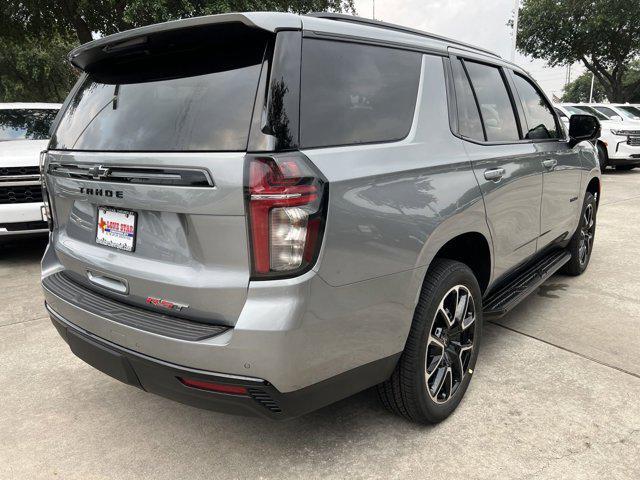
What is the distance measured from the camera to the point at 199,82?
2.01 m

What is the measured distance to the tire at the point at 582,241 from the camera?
4.56m

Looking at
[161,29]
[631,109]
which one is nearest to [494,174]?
[161,29]

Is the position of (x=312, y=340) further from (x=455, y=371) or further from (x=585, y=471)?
(x=585, y=471)

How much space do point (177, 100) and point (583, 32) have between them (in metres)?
23.5

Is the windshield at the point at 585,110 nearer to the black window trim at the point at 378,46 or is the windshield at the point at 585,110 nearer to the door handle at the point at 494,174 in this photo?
the door handle at the point at 494,174

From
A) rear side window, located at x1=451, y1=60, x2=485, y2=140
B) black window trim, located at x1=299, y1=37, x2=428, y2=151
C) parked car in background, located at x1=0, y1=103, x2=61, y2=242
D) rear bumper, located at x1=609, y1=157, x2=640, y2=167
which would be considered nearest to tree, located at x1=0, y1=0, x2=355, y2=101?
parked car in background, located at x1=0, y1=103, x2=61, y2=242

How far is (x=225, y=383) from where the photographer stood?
1838mm

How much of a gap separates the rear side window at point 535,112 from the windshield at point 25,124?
5.46 m

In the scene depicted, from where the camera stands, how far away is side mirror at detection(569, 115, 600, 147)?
3.96 metres

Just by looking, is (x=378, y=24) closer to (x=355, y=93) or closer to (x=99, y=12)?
(x=355, y=93)

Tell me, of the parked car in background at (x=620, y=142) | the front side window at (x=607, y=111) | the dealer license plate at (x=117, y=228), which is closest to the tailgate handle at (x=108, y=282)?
the dealer license plate at (x=117, y=228)

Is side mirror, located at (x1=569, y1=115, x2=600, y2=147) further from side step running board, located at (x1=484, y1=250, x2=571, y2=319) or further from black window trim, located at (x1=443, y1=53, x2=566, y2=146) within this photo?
side step running board, located at (x1=484, y1=250, x2=571, y2=319)

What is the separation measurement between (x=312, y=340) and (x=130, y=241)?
861 mm

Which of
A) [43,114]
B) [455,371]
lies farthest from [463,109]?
[43,114]
